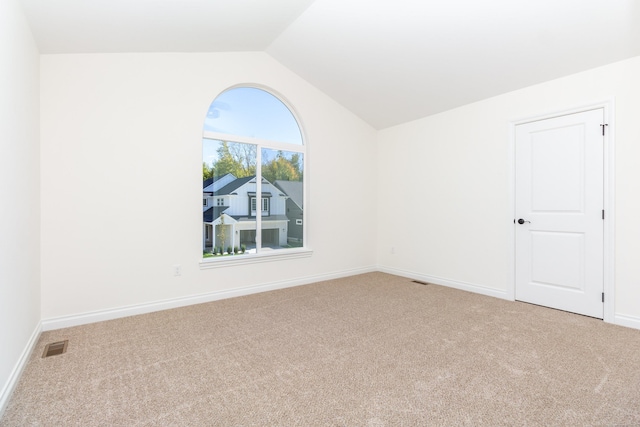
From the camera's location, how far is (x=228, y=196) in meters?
3.92

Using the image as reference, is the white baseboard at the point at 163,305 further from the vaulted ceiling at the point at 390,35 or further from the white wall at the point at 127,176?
the vaulted ceiling at the point at 390,35

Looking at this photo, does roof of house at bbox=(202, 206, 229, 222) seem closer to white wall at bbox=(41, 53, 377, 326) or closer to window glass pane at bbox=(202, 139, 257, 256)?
window glass pane at bbox=(202, 139, 257, 256)

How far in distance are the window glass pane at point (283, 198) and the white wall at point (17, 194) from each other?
7.51 ft

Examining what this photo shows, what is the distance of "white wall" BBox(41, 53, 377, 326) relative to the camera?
2.84 metres

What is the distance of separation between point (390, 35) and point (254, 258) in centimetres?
291

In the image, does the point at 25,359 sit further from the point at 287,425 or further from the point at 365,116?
the point at 365,116

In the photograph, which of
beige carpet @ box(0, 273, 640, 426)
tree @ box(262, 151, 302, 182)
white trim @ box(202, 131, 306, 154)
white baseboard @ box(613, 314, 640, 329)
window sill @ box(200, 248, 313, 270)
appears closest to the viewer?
beige carpet @ box(0, 273, 640, 426)

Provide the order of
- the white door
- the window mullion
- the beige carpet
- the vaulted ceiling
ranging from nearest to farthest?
the beige carpet → the vaulted ceiling → the white door → the window mullion

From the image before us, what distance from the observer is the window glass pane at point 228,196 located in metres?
3.74

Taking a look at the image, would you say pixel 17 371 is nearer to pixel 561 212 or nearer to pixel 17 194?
pixel 17 194

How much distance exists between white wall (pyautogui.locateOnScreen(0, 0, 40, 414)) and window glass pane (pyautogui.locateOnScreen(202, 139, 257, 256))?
150 centimetres

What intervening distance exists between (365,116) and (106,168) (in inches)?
138

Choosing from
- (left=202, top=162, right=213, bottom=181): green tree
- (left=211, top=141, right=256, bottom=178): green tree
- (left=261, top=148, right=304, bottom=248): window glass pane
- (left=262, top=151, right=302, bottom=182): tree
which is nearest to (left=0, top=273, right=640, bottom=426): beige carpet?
(left=261, top=148, right=304, bottom=248): window glass pane

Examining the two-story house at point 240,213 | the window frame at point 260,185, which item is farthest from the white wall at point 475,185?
the two-story house at point 240,213
